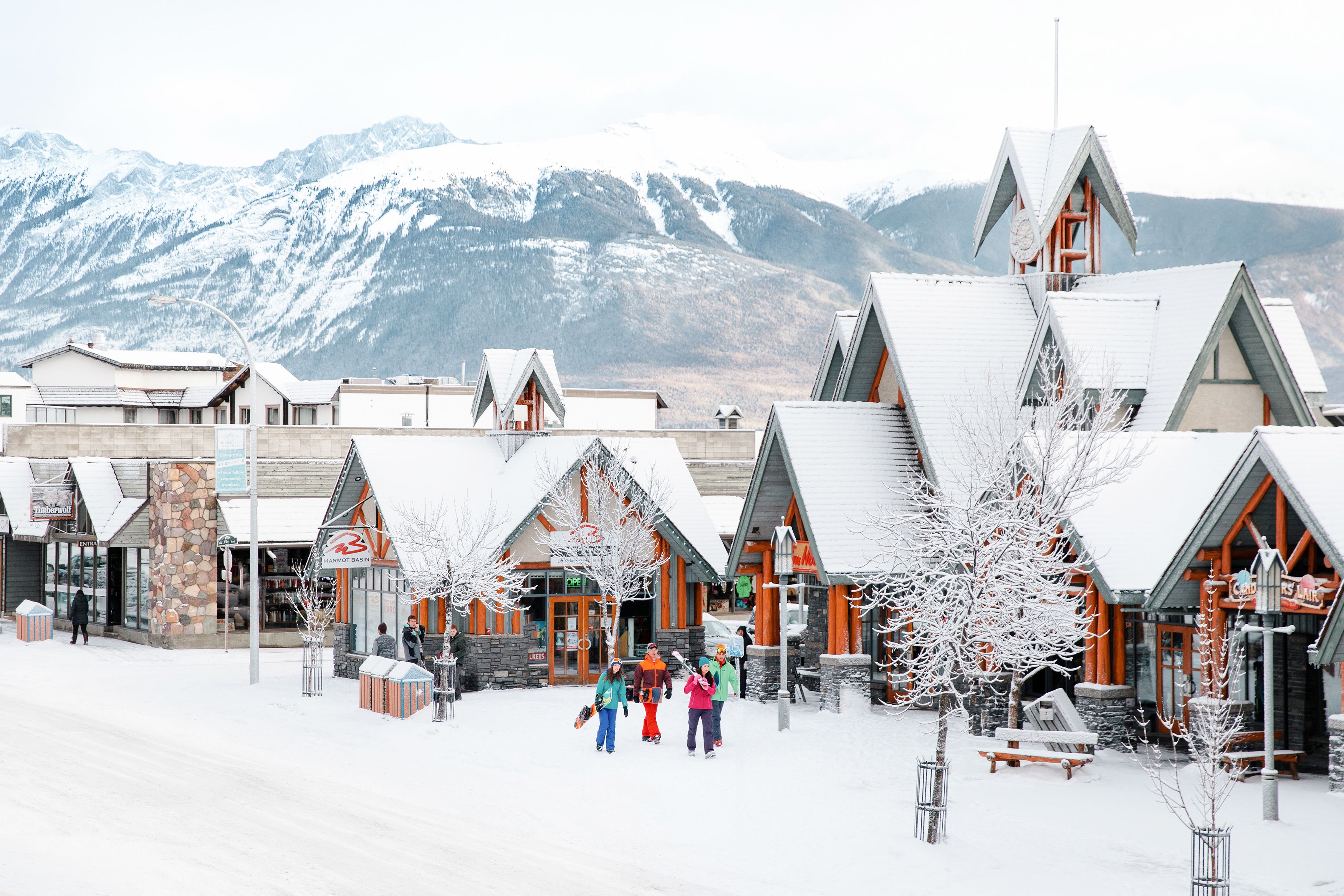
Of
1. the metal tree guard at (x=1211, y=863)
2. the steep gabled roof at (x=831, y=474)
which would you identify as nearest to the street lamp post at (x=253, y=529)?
the steep gabled roof at (x=831, y=474)

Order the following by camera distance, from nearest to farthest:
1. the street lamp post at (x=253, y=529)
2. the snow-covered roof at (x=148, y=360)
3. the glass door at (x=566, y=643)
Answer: the street lamp post at (x=253, y=529), the glass door at (x=566, y=643), the snow-covered roof at (x=148, y=360)

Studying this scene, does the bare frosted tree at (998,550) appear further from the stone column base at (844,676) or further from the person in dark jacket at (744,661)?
the person in dark jacket at (744,661)

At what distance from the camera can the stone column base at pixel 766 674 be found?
2962 cm

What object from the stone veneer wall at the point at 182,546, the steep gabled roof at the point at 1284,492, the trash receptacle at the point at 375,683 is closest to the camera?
the steep gabled roof at the point at 1284,492

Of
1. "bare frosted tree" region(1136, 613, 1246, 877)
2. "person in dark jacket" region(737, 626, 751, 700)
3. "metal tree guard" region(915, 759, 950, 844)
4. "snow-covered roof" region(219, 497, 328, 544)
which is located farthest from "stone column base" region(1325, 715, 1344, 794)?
"snow-covered roof" region(219, 497, 328, 544)

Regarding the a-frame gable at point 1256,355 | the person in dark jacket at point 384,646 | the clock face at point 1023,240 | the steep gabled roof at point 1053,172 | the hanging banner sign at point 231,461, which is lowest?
the person in dark jacket at point 384,646

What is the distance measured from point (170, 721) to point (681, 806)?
11515 mm

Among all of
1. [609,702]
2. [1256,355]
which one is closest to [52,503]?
[609,702]

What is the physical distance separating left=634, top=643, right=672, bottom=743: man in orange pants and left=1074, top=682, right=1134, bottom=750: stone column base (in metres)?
6.76

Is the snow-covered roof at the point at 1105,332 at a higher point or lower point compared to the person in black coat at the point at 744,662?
higher

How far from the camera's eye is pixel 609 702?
897 inches

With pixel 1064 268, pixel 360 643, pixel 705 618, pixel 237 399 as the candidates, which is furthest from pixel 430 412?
pixel 1064 268

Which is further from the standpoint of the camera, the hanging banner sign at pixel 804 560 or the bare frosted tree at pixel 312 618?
the bare frosted tree at pixel 312 618

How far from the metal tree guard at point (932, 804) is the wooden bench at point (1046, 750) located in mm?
4057
